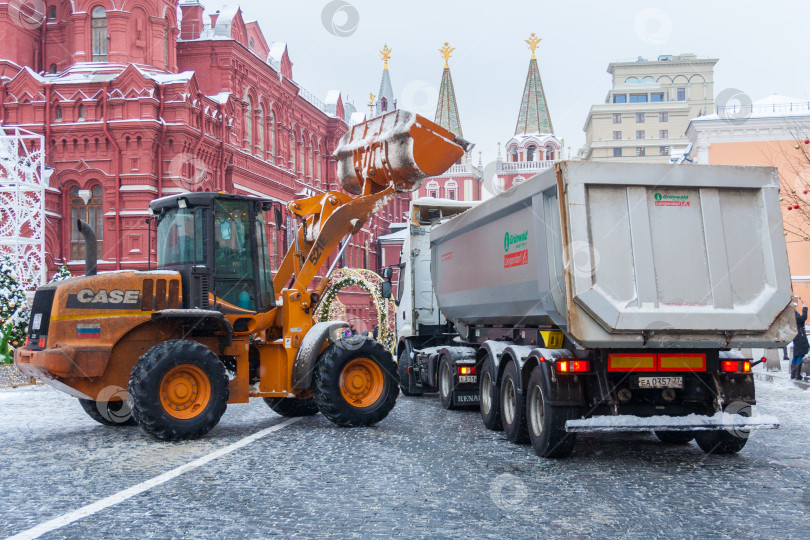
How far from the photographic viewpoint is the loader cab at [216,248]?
422 inches

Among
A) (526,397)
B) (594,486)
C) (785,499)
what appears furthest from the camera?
(526,397)

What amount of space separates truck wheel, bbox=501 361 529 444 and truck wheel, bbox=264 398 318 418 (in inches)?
131

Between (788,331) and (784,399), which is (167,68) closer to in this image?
(784,399)

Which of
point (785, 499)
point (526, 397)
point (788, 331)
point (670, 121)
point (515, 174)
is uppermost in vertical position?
point (670, 121)

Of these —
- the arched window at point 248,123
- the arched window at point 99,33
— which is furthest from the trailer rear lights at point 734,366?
the arched window at point 248,123

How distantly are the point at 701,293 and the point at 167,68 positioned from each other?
29.6 meters

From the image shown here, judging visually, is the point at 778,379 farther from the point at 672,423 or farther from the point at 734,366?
the point at 672,423

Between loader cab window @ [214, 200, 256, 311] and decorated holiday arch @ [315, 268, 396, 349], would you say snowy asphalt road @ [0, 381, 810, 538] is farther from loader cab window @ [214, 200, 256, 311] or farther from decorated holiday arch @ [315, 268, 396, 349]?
decorated holiday arch @ [315, 268, 396, 349]

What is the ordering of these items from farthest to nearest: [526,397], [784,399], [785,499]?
[784,399] < [526,397] < [785,499]

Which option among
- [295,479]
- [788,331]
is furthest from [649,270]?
[295,479]

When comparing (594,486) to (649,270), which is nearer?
(594,486)

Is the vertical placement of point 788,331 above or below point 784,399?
above

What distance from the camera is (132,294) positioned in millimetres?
9969

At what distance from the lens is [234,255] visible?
11.1 m
